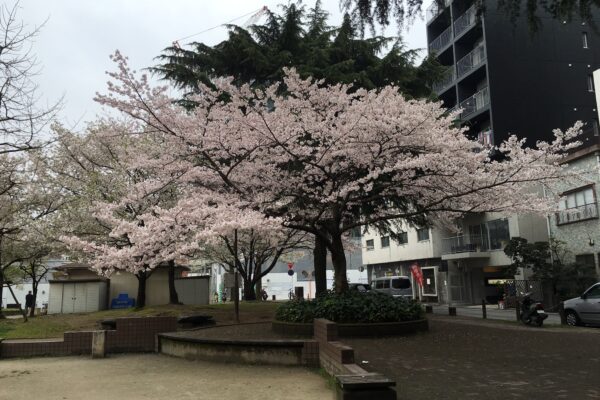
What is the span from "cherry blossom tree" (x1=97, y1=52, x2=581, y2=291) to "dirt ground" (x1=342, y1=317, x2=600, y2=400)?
342 cm

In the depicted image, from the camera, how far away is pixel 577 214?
81.0 ft

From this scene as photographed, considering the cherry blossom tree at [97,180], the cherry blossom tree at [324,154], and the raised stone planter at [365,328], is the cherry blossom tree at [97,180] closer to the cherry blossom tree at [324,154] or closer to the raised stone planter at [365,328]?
the cherry blossom tree at [324,154]

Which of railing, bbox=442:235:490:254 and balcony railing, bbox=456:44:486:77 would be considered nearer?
railing, bbox=442:235:490:254

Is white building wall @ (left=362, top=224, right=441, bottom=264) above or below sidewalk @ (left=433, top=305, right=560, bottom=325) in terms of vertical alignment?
above

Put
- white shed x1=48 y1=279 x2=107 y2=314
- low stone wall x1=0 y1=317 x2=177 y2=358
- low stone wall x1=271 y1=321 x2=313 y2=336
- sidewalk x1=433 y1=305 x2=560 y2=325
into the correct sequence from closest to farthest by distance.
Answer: low stone wall x1=271 y1=321 x2=313 y2=336, low stone wall x1=0 y1=317 x2=177 y2=358, sidewalk x1=433 y1=305 x2=560 y2=325, white shed x1=48 y1=279 x2=107 y2=314

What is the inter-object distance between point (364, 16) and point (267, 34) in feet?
47.2

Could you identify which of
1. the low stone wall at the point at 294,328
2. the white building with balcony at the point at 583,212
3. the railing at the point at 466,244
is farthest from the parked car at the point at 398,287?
the low stone wall at the point at 294,328

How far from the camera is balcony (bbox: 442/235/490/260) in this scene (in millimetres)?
33125

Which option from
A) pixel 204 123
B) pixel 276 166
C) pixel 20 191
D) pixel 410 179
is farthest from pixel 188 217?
pixel 20 191

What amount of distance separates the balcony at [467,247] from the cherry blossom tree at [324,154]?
19.3 meters

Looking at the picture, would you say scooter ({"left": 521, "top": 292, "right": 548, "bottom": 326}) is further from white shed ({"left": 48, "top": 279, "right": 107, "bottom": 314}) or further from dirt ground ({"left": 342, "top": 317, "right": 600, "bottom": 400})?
white shed ({"left": 48, "top": 279, "right": 107, "bottom": 314})

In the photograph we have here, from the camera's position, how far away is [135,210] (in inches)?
802

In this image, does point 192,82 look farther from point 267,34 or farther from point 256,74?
point 267,34

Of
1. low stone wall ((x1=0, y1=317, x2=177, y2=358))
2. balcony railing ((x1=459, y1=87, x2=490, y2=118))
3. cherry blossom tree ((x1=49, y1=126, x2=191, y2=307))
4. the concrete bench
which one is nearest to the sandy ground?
low stone wall ((x1=0, y1=317, x2=177, y2=358))
